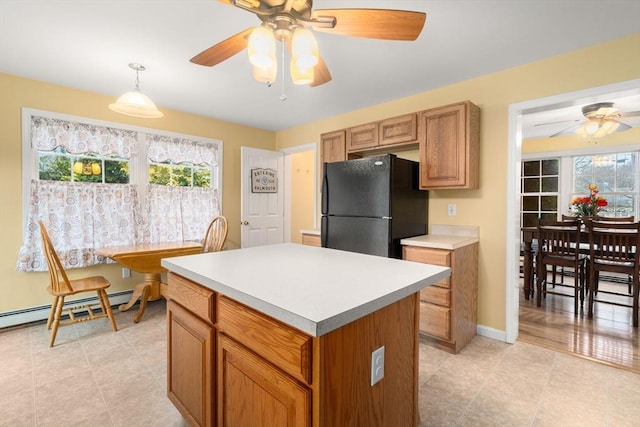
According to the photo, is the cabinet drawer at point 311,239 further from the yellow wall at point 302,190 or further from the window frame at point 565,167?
the window frame at point 565,167

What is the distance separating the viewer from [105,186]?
320 centimetres

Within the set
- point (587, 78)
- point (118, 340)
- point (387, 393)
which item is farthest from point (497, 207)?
point (118, 340)

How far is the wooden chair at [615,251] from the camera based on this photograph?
279 cm

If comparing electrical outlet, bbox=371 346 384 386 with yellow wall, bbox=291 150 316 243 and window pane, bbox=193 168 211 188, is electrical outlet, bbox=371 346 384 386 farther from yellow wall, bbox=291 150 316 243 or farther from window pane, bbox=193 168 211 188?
yellow wall, bbox=291 150 316 243

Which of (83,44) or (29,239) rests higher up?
(83,44)

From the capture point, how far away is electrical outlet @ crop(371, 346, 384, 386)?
37.8 inches

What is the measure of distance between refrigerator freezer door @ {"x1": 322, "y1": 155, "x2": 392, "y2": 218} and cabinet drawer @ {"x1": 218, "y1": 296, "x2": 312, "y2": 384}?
5.80 feet

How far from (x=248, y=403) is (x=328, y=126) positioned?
138 inches

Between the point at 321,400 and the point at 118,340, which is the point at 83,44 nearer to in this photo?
the point at 118,340

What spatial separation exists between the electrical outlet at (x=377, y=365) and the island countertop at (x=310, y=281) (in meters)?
0.17

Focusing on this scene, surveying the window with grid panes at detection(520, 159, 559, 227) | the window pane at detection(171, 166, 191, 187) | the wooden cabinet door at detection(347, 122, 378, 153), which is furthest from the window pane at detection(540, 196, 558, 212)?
the window pane at detection(171, 166, 191, 187)

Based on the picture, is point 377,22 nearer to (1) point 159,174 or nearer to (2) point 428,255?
Answer: (2) point 428,255

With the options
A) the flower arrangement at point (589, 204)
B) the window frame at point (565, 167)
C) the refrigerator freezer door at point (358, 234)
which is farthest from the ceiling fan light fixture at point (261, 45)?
the window frame at point (565, 167)

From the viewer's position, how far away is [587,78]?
87.0 inches
